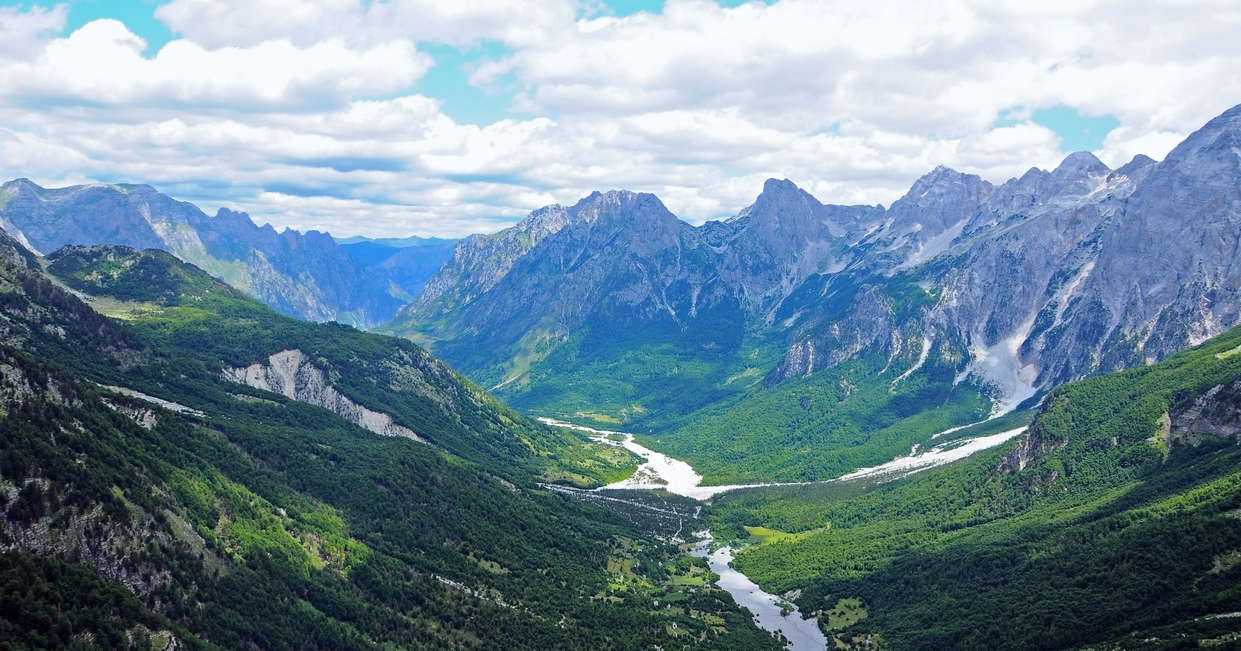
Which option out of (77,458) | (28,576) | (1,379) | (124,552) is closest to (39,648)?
(28,576)

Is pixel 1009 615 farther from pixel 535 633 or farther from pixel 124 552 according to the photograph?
pixel 124 552

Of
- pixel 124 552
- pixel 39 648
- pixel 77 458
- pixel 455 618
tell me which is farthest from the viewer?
pixel 455 618

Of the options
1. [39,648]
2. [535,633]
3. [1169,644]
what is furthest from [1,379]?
[1169,644]

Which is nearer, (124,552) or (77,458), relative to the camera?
(124,552)

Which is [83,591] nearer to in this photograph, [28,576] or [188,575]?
[28,576]

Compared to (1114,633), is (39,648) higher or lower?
higher

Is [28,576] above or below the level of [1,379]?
below

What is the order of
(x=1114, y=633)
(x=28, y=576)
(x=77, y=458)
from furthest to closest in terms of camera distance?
1. (x=1114, y=633)
2. (x=77, y=458)
3. (x=28, y=576)

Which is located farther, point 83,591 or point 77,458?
point 77,458

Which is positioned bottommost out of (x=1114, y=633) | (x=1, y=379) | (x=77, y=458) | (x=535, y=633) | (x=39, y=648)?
(x=535, y=633)
